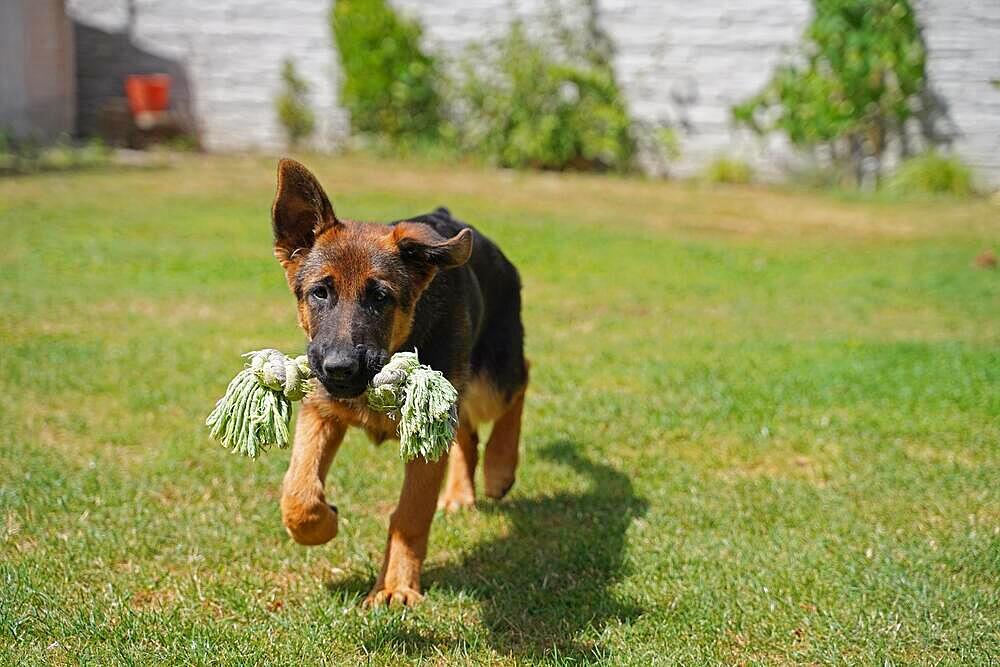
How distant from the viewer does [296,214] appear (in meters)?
4.34

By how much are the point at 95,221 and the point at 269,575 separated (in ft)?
32.4

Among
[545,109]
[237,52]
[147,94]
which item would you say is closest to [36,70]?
[147,94]

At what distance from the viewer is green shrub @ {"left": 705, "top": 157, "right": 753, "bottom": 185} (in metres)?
17.9

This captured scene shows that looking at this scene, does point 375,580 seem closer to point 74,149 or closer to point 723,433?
point 723,433

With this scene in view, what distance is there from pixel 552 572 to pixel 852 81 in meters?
13.8

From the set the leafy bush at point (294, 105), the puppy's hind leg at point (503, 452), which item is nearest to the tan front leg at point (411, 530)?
the puppy's hind leg at point (503, 452)

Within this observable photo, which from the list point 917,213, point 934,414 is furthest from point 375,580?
point 917,213

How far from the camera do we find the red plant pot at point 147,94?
19.4 metres

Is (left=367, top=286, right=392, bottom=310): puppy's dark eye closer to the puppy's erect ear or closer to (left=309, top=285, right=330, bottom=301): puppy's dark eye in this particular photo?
(left=309, top=285, right=330, bottom=301): puppy's dark eye

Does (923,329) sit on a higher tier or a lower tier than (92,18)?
lower

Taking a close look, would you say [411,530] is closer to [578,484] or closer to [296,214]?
[296,214]

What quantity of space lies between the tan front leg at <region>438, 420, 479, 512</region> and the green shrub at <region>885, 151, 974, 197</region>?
42.3ft

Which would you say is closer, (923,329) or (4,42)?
(923,329)

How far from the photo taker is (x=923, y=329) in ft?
31.7
